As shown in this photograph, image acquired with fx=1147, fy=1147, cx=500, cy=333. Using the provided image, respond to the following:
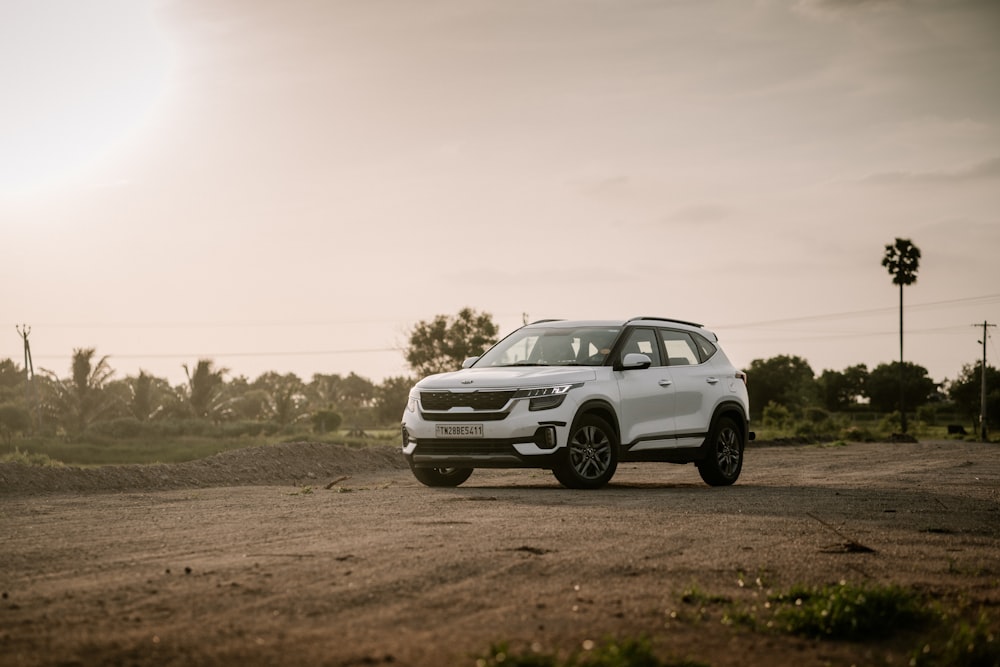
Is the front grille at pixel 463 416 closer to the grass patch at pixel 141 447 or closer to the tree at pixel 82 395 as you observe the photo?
the grass patch at pixel 141 447

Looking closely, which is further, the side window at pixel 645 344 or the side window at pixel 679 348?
the side window at pixel 679 348

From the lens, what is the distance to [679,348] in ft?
48.9

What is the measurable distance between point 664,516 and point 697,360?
17.5 feet

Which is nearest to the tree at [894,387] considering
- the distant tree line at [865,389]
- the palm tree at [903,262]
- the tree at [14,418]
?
the distant tree line at [865,389]

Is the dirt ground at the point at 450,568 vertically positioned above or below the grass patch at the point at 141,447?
above

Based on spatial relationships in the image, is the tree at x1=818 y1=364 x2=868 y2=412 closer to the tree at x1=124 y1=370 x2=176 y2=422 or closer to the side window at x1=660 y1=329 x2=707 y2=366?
the tree at x1=124 y1=370 x2=176 y2=422

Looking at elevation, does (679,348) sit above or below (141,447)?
above

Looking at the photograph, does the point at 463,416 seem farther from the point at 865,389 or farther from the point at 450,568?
the point at 865,389

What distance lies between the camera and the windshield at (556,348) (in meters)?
13.8

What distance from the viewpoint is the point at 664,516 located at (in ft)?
32.9

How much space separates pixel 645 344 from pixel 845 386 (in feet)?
360

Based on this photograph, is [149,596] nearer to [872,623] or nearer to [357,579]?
[357,579]

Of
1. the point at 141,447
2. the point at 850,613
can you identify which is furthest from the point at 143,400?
the point at 850,613

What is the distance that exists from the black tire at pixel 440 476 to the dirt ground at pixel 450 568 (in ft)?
2.81
